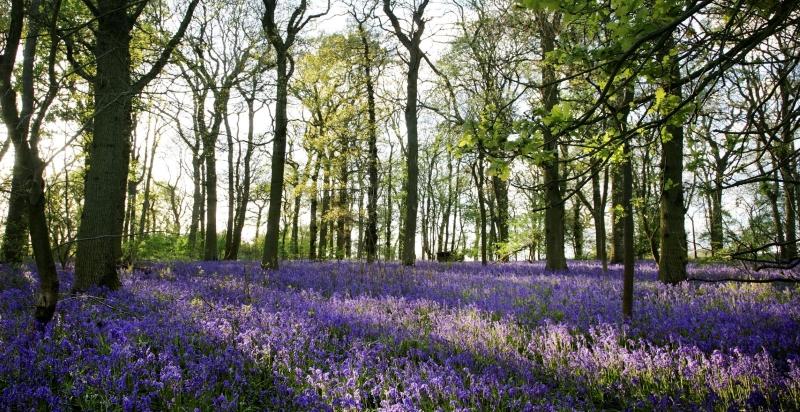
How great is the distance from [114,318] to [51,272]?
1449mm

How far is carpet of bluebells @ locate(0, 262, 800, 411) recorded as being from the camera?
10.6ft

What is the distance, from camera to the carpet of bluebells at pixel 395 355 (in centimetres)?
324

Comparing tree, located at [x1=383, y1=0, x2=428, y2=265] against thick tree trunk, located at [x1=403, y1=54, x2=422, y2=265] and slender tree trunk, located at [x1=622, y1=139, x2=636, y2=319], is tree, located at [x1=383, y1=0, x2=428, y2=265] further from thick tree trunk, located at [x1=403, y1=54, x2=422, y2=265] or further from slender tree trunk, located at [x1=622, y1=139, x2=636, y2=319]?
slender tree trunk, located at [x1=622, y1=139, x2=636, y2=319]

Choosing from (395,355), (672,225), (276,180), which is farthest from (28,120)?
(672,225)

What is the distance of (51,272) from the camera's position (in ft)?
13.1

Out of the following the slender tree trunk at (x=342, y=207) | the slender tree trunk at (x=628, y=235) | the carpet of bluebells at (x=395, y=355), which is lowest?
the carpet of bluebells at (x=395, y=355)

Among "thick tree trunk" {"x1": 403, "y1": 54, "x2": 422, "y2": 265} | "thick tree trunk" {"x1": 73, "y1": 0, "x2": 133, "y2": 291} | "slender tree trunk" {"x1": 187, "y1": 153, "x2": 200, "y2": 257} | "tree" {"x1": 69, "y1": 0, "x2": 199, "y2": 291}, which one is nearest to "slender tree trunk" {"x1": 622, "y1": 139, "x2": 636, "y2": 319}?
"tree" {"x1": 69, "y1": 0, "x2": 199, "y2": 291}

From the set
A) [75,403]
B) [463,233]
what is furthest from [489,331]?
[463,233]

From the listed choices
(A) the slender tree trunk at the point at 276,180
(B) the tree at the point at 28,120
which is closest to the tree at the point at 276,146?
(A) the slender tree trunk at the point at 276,180

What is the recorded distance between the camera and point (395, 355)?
A: 4324 millimetres

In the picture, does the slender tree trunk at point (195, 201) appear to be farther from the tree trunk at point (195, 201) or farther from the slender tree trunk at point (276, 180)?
the slender tree trunk at point (276, 180)

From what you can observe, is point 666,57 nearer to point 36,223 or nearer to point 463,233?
point 36,223

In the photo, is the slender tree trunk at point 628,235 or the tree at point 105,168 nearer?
the slender tree trunk at point 628,235

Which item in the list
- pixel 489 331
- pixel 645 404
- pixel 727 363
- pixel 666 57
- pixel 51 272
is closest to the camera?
pixel 645 404
